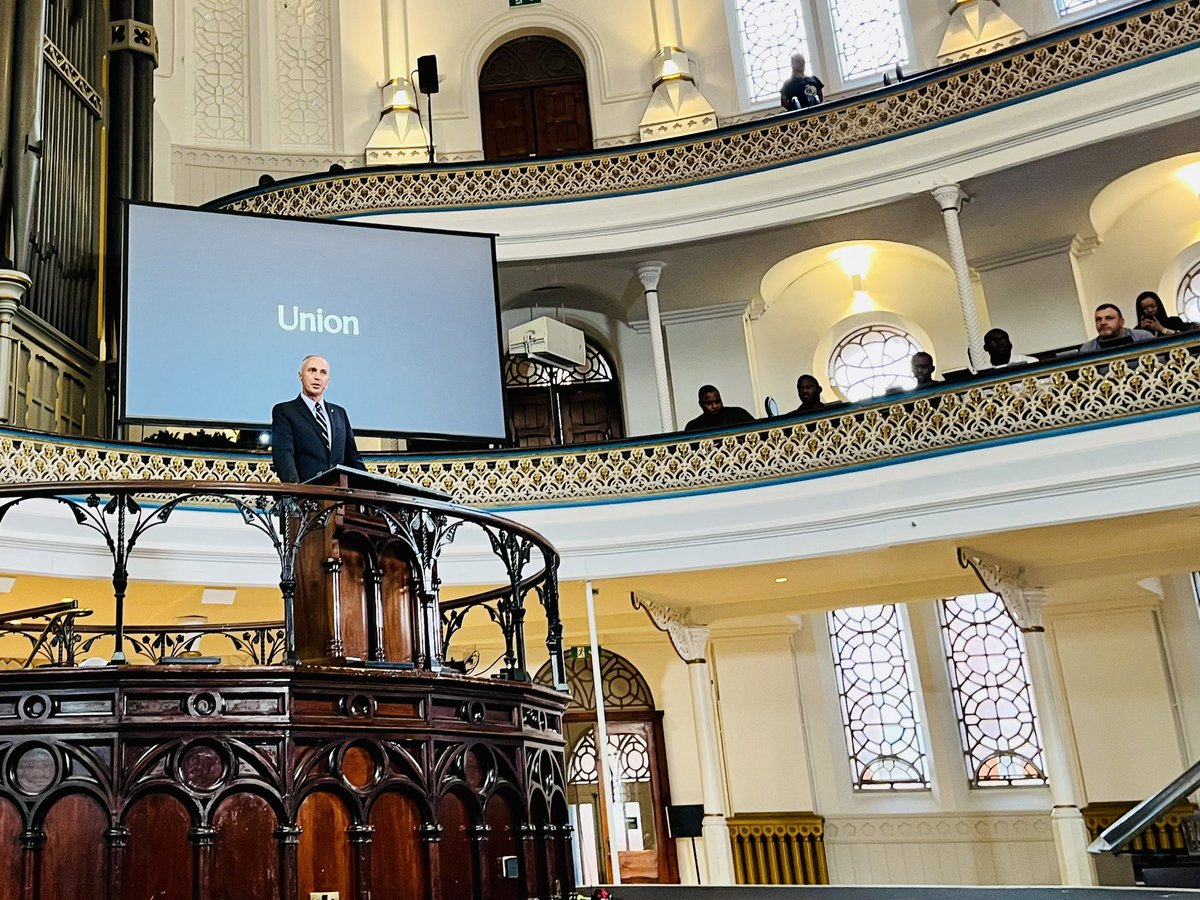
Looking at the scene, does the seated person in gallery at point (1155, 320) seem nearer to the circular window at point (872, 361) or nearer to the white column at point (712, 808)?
the circular window at point (872, 361)

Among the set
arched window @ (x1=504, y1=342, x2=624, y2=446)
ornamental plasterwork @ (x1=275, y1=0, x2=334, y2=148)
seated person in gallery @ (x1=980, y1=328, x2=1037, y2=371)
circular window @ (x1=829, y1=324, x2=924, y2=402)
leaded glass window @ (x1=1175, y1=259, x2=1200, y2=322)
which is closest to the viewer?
seated person in gallery @ (x1=980, y1=328, x2=1037, y2=371)

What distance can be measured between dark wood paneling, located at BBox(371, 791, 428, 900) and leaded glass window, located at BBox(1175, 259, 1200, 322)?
515 inches

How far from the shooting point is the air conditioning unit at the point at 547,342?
15250 mm

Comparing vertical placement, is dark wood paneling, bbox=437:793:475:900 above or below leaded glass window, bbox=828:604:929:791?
below

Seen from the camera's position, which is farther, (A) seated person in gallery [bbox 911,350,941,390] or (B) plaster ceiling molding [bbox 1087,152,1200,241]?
(B) plaster ceiling molding [bbox 1087,152,1200,241]

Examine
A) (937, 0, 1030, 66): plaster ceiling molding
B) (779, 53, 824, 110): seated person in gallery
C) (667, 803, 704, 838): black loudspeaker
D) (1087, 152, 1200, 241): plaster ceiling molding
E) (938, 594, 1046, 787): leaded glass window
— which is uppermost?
(937, 0, 1030, 66): plaster ceiling molding

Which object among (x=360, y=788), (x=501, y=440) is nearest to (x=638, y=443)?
(x=501, y=440)

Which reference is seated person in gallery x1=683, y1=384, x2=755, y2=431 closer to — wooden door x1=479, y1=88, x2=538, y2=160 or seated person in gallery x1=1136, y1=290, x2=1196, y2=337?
seated person in gallery x1=1136, y1=290, x2=1196, y2=337

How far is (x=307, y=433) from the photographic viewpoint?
19.7 feet

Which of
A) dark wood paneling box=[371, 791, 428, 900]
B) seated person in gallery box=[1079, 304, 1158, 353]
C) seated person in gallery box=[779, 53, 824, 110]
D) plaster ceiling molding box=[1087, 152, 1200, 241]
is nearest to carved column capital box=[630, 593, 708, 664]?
seated person in gallery box=[1079, 304, 1158, 353]

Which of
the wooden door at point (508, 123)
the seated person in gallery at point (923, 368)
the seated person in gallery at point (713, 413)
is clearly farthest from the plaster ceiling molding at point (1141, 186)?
the wooden door at point (508, 123)

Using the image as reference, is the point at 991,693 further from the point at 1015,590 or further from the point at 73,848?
the point at 73,848

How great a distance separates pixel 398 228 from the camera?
13250mm

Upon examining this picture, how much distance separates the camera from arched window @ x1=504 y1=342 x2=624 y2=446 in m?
17.3
